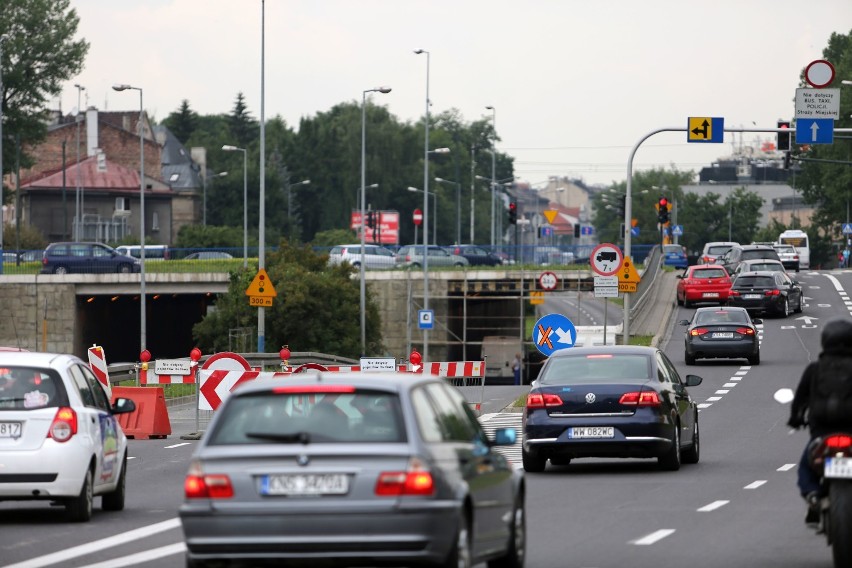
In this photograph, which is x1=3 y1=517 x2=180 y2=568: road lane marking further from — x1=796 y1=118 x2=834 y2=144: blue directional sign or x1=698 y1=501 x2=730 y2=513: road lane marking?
x1=796 y1=118 x2=834 y2=144: blue directional sign

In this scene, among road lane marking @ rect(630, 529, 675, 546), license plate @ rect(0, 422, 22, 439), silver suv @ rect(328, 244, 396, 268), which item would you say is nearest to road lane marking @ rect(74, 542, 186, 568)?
license plate @ rect(0, 422, 22, 439)

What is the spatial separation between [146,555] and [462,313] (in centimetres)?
6905

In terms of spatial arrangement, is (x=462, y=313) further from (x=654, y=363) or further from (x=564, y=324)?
(x=654, y=363)

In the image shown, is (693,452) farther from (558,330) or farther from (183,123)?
(183,123)

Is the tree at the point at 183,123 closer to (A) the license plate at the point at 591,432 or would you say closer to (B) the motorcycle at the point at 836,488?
(A) the license plate at the point at 591,432

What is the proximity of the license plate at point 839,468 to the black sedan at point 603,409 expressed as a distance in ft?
26.8

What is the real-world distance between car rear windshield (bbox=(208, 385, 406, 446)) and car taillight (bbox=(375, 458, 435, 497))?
8.9 inches

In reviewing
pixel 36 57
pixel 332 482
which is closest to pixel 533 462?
pixel 332 482

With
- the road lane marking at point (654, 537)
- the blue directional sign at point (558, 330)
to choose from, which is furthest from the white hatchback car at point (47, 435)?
the blue directional sign at point (558, 330)

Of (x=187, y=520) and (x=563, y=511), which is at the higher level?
(x=187, y=520)

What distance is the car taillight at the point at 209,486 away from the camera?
30.0 ft

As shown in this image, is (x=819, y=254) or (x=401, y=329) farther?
(x=819, y=254)

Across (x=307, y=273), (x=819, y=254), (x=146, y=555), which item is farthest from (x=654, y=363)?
(x=819, y=254)

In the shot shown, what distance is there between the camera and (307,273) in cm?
6488
